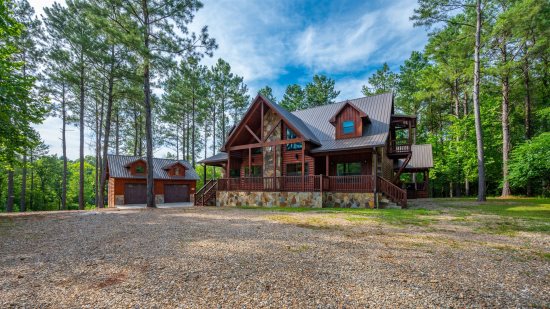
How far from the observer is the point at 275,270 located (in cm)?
385

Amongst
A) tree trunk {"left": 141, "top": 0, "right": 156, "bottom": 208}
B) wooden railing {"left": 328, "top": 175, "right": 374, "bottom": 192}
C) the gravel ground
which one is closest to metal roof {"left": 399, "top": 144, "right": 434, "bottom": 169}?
wooden railing {"left": 328, "top": 175, "right": 374, "bottom": 192}

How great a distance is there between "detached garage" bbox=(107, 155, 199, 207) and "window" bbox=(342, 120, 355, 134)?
61.5 ft

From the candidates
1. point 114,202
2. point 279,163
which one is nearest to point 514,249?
point 279,163

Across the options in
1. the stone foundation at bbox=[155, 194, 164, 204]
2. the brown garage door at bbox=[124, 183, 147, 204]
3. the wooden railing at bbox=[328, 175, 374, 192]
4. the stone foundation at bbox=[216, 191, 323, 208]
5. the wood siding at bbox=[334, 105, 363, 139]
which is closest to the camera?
the wooden railing at bbox=[328, 175, 374, 192]

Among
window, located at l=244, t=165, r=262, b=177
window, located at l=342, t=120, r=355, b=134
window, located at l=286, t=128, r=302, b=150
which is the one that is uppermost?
window, located at l=342, t=120, r=355, b=134

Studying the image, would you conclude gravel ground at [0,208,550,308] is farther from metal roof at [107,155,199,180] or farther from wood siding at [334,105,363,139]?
metal roof at [107,155,199,180]

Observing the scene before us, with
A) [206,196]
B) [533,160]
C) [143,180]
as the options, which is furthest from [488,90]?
[143,180]

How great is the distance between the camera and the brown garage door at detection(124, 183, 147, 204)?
24.0 metres

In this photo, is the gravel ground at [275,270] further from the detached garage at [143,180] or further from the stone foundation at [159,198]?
the stone foundation at [159,198]

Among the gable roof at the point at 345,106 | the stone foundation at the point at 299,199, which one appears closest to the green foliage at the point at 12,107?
the stone foundation at the point at 299,199

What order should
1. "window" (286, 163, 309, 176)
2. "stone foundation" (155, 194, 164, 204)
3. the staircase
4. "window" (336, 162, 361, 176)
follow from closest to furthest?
"window" (336, 162, 361, 176)
"window" (286, 163, 309, 176)
the staircase
"stone foundation" (155, 194, 164, 204)

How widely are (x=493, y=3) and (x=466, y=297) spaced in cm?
2310

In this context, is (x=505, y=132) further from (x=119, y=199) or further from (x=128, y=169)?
(x=119, y=199)

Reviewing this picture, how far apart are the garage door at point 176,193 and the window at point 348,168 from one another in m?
18.1
